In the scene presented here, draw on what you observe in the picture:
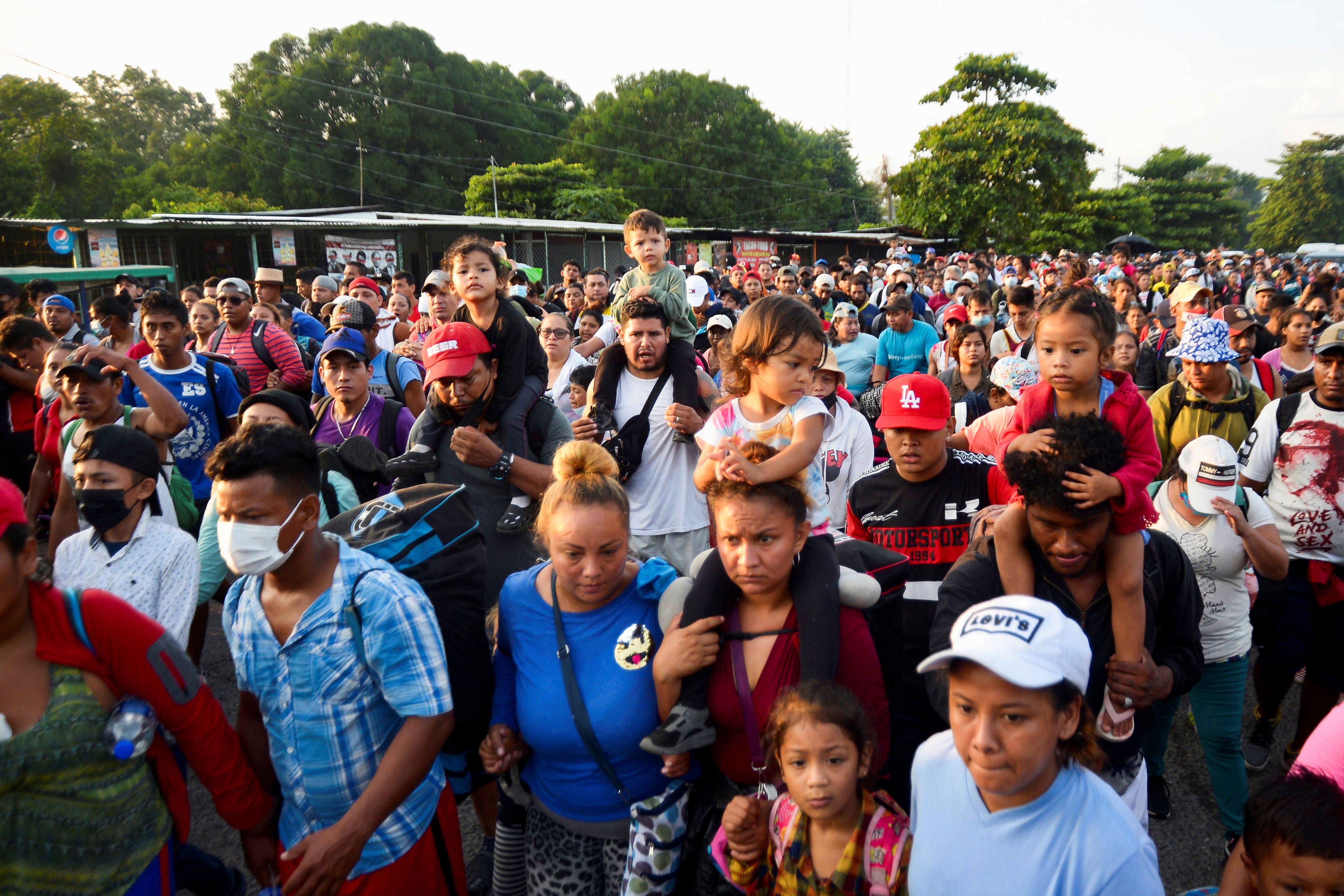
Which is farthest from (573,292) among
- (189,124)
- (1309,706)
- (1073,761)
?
(189,124)

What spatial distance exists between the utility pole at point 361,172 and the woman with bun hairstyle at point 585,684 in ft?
176

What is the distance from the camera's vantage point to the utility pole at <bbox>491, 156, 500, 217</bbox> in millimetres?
37312

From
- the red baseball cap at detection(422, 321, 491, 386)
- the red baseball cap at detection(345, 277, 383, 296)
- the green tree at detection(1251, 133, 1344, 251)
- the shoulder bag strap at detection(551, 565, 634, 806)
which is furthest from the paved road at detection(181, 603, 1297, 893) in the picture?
the green tree at detection(1251, 133, 1344, 251)

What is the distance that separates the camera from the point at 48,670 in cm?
192

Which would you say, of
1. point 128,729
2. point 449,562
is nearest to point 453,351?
point 449,562

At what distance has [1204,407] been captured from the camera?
432 centimetres

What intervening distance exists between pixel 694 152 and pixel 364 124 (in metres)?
22.9

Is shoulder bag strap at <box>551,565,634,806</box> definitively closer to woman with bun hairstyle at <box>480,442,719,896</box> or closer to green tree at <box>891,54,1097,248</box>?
woman with bun hairstyle at <box>480,442,719,896</box>

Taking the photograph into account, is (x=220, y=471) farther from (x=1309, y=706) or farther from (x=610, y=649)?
(x=1309, y=706)

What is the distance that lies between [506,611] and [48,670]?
1144 millimetres

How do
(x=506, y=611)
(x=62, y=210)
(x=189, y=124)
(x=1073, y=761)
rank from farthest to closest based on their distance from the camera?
1. (x=189, y=124)
2. (x=62, y=210)
3. (x=506, y=611)
4. (x=1073, y=761)

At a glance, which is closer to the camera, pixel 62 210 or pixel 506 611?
pixel 506 611

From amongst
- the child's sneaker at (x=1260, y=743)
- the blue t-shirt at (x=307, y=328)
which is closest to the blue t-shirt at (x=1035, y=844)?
the child's sneaker at (x=1260, y=743)

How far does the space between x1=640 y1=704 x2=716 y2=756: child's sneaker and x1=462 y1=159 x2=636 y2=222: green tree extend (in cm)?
3779
